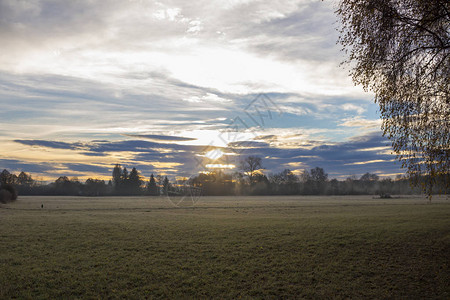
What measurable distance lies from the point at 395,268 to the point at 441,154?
17.5 feet

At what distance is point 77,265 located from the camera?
14.2m

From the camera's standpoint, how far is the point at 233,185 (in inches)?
4919

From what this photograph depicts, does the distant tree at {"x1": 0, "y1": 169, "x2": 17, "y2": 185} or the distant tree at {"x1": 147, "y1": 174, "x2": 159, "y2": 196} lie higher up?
the distant tree at {"x1": 0, "y1": 169, "x2": 17, "y2": 185}

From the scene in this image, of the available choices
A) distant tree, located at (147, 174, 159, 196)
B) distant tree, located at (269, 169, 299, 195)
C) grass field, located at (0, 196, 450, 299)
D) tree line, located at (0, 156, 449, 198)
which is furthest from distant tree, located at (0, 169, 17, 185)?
grass field, located at (0, 196, 450, 299)

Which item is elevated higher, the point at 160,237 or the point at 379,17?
the point at 379,17

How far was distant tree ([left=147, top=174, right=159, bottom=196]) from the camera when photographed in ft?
429

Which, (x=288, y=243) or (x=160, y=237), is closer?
(x=288, y=243)

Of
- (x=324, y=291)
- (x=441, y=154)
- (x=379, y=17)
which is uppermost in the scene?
(x=379, y=17)

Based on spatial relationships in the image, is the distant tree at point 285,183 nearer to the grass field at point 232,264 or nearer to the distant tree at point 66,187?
the distant tree at point 66,187

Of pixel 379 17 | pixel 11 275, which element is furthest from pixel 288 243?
pixel 11 275

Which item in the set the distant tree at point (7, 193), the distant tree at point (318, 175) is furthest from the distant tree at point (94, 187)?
the distant tree at point (318, 175)

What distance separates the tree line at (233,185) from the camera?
399ft

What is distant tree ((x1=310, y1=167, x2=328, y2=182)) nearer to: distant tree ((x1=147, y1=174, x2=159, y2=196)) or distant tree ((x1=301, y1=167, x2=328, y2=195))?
distant tree ((x1=301, y1=167, x2=328, y2=195))

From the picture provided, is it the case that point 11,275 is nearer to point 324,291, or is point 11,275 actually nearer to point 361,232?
point 324,291
